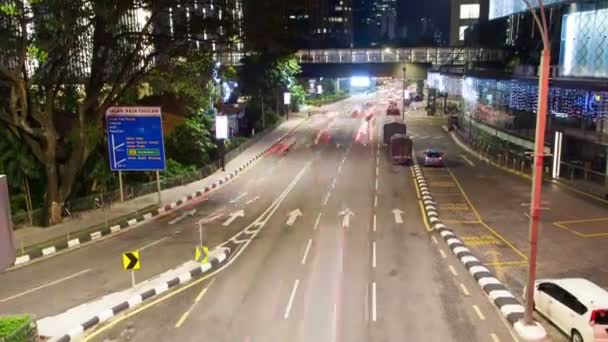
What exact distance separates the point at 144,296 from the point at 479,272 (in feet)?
40.2

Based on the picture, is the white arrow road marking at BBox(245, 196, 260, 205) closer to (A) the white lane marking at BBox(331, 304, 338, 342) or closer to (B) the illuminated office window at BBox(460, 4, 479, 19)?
(A) the white lane marking at BBox(331, 304, 338, 342)

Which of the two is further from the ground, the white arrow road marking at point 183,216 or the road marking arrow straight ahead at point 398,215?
the road marking arrow straight ahead at point 398,215

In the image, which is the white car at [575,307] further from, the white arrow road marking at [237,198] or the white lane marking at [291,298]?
the white arrow road marking at [237,198]

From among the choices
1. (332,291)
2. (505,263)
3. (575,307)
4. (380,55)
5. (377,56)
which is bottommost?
(505,263)

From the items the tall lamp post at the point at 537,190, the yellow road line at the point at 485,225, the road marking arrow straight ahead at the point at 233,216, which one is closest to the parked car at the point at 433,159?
the yellow road line at the point at 485,225

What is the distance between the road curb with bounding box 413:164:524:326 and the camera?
1693cm

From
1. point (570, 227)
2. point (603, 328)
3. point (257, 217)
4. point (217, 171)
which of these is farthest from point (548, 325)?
point (217, 171)

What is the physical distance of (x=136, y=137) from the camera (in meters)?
30.2

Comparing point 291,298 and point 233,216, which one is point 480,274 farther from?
point 233,216

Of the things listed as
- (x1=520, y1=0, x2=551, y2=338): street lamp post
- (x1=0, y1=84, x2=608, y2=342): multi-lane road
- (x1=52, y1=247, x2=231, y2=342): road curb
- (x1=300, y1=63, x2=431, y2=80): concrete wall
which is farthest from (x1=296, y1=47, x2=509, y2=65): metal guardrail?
(x1=520, y1=0, x2=551, y2=338): street lamp post

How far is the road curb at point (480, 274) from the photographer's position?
16.9 m

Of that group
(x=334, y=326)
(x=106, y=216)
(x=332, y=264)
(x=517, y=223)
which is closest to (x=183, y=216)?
(x=106, y=216)

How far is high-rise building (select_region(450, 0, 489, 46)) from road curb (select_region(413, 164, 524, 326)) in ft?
337

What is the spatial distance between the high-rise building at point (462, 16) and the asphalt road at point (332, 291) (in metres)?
103
